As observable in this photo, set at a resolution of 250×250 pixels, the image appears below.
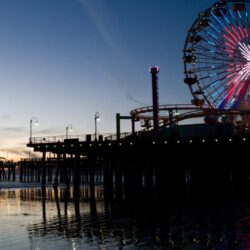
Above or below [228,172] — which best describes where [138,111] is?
above

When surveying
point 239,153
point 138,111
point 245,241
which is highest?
point 138,111

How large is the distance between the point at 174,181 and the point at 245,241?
3717 centimetres

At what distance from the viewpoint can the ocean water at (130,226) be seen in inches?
728

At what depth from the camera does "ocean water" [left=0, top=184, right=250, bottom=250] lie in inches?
728

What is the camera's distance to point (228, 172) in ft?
188

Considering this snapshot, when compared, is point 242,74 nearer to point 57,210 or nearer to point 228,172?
point 228,172

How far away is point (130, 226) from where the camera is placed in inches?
918

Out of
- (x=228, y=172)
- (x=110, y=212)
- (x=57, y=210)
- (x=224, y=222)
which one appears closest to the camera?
(x=224, y=222)

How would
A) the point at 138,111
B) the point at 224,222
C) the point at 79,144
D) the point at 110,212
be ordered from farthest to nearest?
the point at 138,111, the point at 79,144, the point at 110,212, the point at 224,222

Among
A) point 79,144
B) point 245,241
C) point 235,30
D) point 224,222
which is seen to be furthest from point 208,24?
point 245,241

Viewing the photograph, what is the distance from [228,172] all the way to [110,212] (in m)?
30.0

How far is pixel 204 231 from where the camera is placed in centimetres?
2100

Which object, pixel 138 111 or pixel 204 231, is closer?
pixel 204 231

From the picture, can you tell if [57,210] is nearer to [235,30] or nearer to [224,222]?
[224,222]
